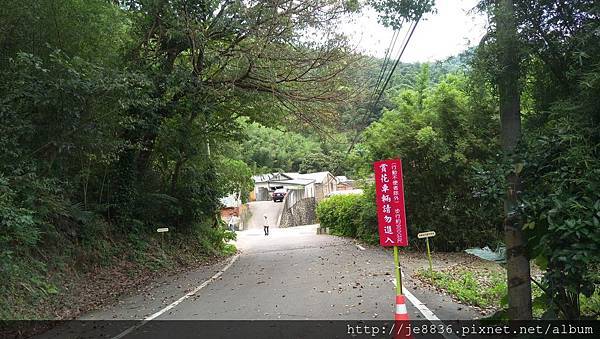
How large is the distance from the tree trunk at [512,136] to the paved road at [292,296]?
61.3 inches

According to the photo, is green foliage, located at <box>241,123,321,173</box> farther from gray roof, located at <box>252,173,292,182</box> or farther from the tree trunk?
the tree trunk

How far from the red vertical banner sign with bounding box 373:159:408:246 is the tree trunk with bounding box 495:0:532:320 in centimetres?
122

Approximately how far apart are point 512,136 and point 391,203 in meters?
1.65

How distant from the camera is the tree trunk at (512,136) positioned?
538cm

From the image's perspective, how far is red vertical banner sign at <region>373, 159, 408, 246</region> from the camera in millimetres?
6035

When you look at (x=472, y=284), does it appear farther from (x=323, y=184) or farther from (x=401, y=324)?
(x=323, y=184)

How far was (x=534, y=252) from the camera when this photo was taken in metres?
5.38

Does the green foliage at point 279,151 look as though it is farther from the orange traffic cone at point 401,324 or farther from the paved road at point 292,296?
the orange traffic cone at point 401,324

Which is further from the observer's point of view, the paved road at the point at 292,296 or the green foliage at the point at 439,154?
the green foliage at the point at 439,154

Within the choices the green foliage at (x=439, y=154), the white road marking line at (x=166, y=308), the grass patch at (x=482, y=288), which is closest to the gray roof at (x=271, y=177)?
the green foliage at (x=439, y=154)

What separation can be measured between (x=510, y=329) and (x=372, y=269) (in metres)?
6.93

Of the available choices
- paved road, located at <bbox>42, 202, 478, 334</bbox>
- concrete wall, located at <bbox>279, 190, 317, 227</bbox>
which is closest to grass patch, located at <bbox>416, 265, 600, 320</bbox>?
paved road, located at <bbox>42, 202, 478, 334</bbox>

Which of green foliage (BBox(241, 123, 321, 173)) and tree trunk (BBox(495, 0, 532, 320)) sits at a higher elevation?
green foliage (BBox(241, 123, 321, 173))

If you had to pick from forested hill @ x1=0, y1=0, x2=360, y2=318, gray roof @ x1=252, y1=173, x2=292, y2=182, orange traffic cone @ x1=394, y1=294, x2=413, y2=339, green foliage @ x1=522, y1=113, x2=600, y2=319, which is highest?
gray roof @ x1=252, y1=173, x2=292, y2=182
